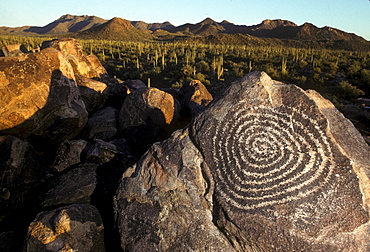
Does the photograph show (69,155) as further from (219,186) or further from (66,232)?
(219,186)

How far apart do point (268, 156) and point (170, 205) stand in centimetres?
131

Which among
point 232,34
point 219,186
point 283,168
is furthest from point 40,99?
point 232,34

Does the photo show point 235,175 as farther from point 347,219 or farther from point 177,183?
point 347,219

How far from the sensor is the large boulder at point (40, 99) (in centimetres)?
507

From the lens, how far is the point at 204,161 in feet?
11.0

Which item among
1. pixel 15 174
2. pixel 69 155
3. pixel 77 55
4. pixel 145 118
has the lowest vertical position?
pixel 15 174

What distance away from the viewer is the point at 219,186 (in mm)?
3176

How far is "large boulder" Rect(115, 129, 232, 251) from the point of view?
10.4 feet

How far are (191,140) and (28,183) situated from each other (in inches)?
127

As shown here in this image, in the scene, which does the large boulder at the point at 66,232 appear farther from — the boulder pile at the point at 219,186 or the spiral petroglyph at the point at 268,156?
the spiral petroglyph at the point at 268,156

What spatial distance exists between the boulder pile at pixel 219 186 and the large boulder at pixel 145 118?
45.9 inches

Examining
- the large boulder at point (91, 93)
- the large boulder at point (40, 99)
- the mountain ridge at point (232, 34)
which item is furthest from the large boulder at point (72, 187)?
the mountain ridge at point (232, 34)

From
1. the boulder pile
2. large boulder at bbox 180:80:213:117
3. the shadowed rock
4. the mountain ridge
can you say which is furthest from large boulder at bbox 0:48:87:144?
the mountain ridge

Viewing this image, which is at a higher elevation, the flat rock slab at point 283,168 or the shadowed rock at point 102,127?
the flat rock slab at point 283,168
